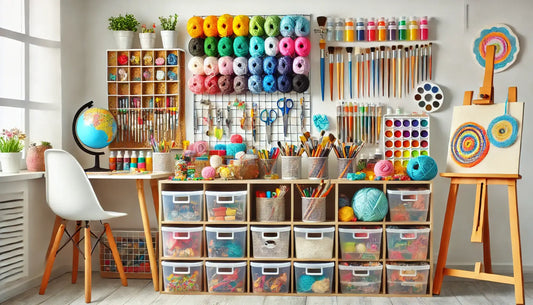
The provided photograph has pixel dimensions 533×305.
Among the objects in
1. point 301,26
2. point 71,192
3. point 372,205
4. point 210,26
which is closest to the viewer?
point 71,192

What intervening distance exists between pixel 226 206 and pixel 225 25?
4.58ft

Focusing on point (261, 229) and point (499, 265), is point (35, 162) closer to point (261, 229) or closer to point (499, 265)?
point (261, 229)

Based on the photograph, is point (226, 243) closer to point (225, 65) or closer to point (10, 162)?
point (225, 65)

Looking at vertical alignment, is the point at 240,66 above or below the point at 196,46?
below

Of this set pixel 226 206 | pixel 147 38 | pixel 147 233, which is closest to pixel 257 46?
pixel 147 38

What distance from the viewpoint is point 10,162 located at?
369 cm

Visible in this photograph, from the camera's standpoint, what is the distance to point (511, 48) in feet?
13.4

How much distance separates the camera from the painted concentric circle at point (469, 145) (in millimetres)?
3590

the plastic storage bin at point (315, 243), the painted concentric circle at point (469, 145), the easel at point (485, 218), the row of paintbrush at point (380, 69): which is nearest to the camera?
the easel at point (485, 218)

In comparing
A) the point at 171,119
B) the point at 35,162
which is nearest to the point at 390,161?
the point at 171,119

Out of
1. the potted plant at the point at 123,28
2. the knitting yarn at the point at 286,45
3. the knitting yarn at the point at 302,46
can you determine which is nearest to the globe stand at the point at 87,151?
the potted plant at the point at 123,28

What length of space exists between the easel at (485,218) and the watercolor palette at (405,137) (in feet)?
1.34

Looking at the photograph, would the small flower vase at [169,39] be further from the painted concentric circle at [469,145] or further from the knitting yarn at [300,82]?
the painted concentric circle at [469,145]

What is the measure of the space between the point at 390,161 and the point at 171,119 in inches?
67.6
